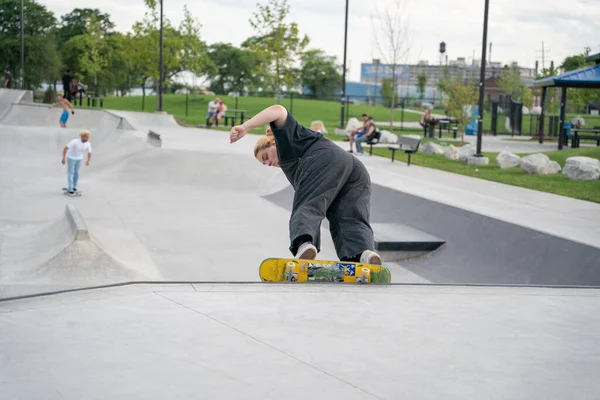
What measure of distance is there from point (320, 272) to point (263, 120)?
1169 millimetres

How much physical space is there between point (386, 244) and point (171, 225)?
416 cm

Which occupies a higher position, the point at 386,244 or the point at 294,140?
the point at 294,140

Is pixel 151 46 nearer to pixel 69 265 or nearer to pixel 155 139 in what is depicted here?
pixel 155 139

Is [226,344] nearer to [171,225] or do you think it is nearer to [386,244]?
[386,244]

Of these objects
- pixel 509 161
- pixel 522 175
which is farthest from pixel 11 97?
pixel 522 175

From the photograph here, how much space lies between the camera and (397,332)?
4035 mm

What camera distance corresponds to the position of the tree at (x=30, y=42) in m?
56.1

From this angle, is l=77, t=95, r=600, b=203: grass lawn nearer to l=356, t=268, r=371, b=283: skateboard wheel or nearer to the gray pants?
the gray pants

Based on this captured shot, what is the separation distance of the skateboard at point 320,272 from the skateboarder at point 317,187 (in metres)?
0.08

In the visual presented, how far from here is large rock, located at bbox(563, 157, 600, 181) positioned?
1614cm

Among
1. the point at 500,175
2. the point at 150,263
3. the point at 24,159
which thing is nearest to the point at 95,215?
the point at 150,263

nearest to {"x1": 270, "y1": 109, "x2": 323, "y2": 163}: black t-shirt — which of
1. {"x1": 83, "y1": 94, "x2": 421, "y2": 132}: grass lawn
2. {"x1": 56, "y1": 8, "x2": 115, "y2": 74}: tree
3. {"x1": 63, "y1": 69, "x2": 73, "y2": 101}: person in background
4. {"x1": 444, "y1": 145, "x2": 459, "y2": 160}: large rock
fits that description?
{"x1": 444, "y1": 145, "x2": 459, "y2": 160}: large rock

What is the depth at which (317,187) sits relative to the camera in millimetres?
5348

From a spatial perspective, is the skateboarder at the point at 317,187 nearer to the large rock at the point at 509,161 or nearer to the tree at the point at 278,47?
the large rock at the point at 509,161
